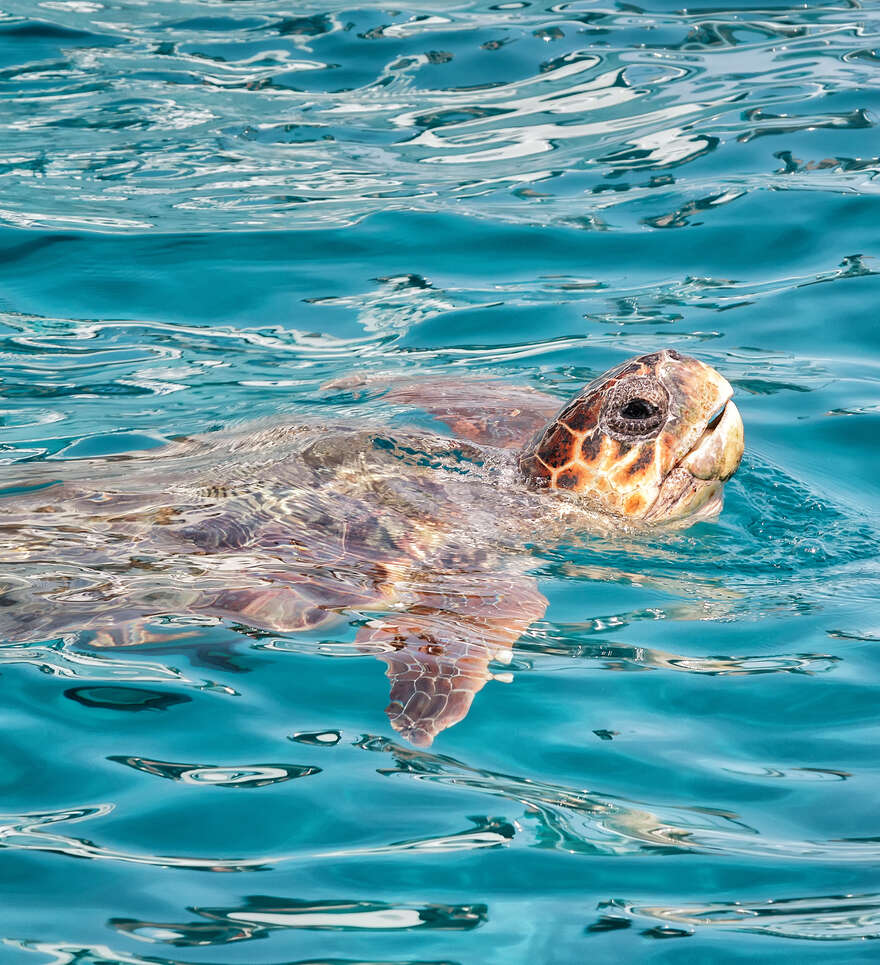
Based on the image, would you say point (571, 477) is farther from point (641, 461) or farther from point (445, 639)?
point (445, 639)

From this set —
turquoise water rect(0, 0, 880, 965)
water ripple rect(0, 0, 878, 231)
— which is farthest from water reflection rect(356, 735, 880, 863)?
water ripple rect(0, 0, 878, 231)

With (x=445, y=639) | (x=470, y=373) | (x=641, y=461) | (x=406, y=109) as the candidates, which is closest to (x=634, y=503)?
(x=641, y=461)

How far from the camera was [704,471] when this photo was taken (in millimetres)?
4930

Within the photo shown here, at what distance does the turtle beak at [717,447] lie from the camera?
486 centimetres

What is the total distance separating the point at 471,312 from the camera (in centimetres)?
777

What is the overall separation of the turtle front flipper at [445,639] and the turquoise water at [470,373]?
0.26 ft

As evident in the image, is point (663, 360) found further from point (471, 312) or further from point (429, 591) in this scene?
point (471, 312)

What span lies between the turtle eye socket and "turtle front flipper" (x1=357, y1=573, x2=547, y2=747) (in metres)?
0.80

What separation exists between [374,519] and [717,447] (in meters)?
1.49

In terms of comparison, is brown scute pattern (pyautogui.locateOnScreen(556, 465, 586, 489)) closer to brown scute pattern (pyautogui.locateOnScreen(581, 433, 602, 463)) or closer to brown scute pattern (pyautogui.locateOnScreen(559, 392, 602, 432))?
brown scute pattern (pyautogui.locateOnScreen(581, 433, 602, 463))

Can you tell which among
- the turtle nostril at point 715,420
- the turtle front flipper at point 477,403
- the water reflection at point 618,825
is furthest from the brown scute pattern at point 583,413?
the water reflection at point 618,825

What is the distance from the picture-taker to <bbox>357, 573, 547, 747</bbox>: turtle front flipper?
3564mm

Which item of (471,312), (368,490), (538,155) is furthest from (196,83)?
(368,490)

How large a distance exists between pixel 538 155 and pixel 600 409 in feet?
19.4
